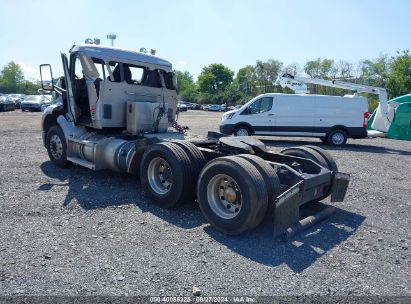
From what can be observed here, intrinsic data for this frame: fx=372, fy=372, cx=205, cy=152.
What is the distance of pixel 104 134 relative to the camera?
822 centimetres

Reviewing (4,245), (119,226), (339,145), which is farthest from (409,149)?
(4,245)

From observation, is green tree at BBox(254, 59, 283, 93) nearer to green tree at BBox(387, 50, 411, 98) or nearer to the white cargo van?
Answer: green tree at BBox(387, 50, 411, 98)

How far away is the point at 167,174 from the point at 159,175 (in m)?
0.21

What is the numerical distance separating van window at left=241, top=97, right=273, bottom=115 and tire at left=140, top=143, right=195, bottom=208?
1003cm

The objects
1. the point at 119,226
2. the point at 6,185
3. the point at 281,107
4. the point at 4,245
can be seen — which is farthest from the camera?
the point at 281,107

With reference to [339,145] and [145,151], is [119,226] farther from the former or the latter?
[339,145]

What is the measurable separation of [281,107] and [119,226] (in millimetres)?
11832

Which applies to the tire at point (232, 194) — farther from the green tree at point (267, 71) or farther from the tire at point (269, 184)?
the green tree at point (267, 71)

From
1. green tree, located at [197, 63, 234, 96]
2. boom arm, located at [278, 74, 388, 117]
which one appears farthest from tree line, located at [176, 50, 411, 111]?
boom arm, located at [278, 74, 388, 117]

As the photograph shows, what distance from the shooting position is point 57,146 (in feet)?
28.6

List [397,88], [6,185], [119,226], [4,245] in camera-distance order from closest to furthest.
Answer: [4,245] < [119,226] < [6,185] < [397,88]

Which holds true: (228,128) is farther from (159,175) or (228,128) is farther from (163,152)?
(163,152)

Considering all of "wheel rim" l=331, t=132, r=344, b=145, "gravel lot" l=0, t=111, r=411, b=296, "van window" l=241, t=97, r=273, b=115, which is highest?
"van window" l=241, t=97, r=273, b=115

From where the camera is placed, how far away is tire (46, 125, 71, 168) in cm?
850
